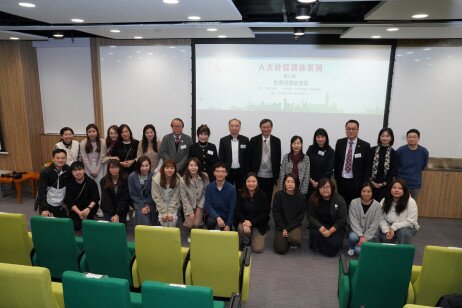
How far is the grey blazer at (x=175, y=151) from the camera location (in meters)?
5.58

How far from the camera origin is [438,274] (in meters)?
2.83

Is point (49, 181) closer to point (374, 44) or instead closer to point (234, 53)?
point (234, 53)

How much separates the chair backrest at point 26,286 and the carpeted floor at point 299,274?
2.02 m

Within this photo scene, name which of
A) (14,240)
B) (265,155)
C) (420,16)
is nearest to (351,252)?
(265,155)

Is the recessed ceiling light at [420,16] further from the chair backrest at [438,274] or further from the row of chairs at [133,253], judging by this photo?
the row of chairs at [133,253]

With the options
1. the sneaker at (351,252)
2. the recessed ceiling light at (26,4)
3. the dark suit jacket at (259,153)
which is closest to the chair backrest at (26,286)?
the recessed ceiling light at (26,4)

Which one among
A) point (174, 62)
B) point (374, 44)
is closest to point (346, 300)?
point (374, 44)

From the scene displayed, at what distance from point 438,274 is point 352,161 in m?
2.53

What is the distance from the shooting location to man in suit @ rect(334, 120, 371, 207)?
515 cm

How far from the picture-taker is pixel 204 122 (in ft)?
21.7

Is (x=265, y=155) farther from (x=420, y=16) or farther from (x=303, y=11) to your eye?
(x=420, y=16)

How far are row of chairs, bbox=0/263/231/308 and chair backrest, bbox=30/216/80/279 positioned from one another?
1029 millimetres

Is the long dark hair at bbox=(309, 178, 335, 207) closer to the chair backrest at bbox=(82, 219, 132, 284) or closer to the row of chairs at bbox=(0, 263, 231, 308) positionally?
the chair backrest at bbox=(82, 219, 132, 284)

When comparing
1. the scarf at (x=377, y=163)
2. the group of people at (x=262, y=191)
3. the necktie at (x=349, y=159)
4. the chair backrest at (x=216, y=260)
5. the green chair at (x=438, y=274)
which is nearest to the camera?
the green chair at (x=438, y=274)
